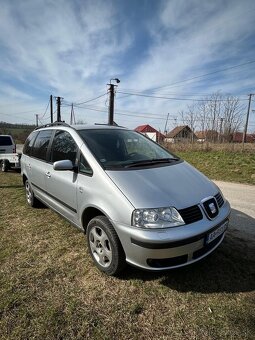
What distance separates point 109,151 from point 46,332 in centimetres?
214

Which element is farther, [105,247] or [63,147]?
[63,147]

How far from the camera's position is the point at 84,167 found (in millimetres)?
3178

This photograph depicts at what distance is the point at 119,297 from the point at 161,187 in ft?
4.06

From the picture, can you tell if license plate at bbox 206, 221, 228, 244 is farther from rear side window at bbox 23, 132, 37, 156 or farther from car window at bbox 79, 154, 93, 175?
rear side window at bbox 23, 132, 37, 156

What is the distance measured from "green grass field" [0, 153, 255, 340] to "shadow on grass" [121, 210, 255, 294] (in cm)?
1

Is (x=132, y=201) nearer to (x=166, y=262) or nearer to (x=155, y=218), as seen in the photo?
(x=155, y=218)

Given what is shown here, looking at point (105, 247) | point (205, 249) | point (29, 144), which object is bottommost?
point (105, 247)

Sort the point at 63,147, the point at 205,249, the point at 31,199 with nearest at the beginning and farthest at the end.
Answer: the point at 205,249 < the point at 63,147 < the point at 31,199

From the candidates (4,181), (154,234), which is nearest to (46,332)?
(154,234)

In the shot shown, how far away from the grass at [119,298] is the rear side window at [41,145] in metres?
1.65

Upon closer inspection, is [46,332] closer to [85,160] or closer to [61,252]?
[61,252]

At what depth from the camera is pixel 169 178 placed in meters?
2.95

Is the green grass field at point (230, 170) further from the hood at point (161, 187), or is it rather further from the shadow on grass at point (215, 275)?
the hood at point (161, 187)

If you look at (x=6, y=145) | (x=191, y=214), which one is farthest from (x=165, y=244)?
(x=6, y=145)
